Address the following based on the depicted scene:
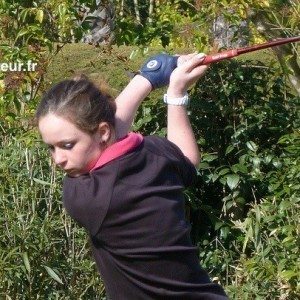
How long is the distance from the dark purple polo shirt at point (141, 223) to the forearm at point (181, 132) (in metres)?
0.06

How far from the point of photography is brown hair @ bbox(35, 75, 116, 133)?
294 cm

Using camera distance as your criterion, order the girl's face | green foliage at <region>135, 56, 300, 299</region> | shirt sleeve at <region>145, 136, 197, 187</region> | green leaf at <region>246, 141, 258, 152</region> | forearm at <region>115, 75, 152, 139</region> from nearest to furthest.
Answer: the girl's face
shirt sleeve at <region>145, 136, 197, 187</region>
forearm at <region>115, 75, 152, 139</region>
green foliage at <region>135, 56, 300, 299</region>
green leaf at <region>246, 141, 258, 152</region>

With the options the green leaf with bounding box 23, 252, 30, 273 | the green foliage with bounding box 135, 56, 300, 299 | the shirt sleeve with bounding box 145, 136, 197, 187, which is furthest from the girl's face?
the green foliage with bounding box 135, 56, 300, 299

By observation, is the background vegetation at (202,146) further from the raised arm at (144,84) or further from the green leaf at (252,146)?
the raised arm at (144,84)

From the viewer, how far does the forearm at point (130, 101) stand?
3256mm

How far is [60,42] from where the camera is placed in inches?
249

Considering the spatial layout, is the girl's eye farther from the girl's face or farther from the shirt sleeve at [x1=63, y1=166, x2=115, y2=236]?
the shirt sleeve at [x1=63, y1=166, x2=115, y2=236]

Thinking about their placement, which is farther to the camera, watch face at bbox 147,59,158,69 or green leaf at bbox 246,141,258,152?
green leaf at bbox 246,141,258,152

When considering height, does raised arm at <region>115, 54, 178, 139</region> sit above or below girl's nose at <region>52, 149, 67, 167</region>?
above

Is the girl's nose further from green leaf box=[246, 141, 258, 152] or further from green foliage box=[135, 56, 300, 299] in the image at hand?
green leaf box=[246, 141, 258, 152]

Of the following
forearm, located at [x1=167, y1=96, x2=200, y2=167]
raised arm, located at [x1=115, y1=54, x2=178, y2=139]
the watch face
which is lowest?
Answer: forearm, located at [x1=167, y1=96, x2=200, y2=167]

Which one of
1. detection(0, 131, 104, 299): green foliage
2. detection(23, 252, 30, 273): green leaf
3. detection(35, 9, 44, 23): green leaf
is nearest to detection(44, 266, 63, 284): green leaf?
detection(0, 131, 104, 299): green foliage

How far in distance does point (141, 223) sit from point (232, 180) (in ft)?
8.78

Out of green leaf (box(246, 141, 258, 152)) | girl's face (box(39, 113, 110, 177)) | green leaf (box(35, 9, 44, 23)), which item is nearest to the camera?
girl's face (box(39, 113, 110, 177))
